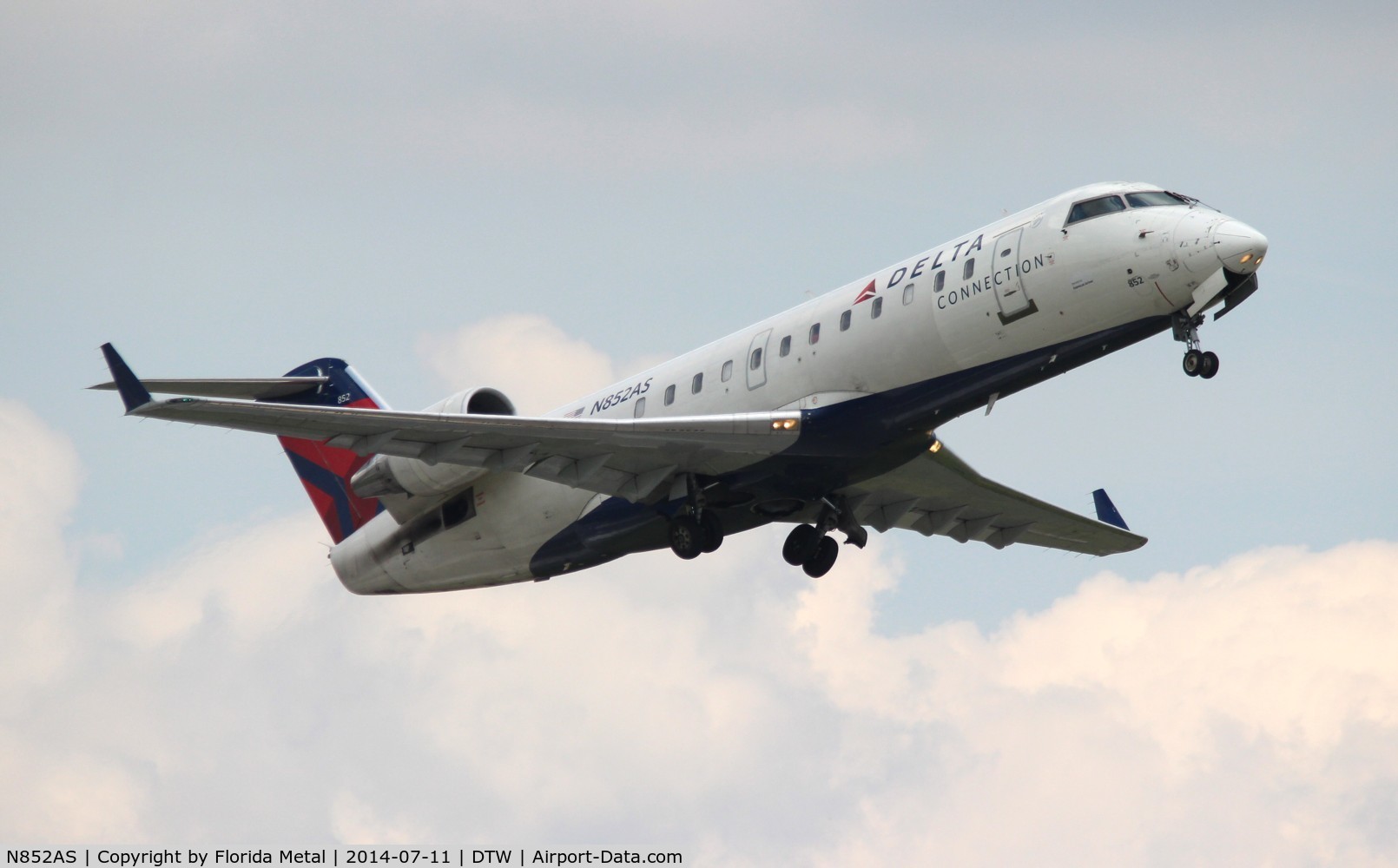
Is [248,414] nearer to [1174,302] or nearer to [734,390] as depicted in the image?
[734,390]

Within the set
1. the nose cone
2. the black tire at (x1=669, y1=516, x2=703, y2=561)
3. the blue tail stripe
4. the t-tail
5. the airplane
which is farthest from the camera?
the blue tail stripe

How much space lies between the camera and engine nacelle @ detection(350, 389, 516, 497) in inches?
1082

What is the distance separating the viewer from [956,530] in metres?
30.2

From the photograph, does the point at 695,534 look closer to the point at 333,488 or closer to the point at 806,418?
the point at 806,418

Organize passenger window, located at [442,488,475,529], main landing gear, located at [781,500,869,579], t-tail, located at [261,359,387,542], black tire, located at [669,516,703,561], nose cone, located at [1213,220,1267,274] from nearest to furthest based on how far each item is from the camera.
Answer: nose cone, located at [1213,220,1267,274] < black tire, located at [669,516,703,561] < main landing gear, located at [781,500,869,579] < passenger window, located at [442,488,475,529] < t-tail, located at [261,359,387,542]

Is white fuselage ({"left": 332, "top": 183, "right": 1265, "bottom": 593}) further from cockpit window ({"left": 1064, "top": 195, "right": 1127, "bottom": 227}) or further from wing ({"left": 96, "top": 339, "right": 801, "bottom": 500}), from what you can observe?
wing ({"left": 96, "top": 339, "right": 801, "bottom": 500})

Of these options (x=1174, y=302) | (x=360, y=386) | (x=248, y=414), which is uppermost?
(x=360, y=386)

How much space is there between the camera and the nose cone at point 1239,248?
21.0 meters

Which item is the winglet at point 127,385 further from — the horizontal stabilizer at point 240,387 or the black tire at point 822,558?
the black tire at point 822,558

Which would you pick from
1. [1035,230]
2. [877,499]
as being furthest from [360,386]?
[1035,230]

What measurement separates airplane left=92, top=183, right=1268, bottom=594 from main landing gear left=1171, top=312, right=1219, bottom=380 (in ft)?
0.08

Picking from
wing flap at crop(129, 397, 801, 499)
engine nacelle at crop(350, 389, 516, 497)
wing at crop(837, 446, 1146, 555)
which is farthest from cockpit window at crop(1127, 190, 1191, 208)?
engine nacelle at crop(350, 389, 516, 497)

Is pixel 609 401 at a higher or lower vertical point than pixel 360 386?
lower

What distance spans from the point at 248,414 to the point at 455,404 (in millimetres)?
4335
